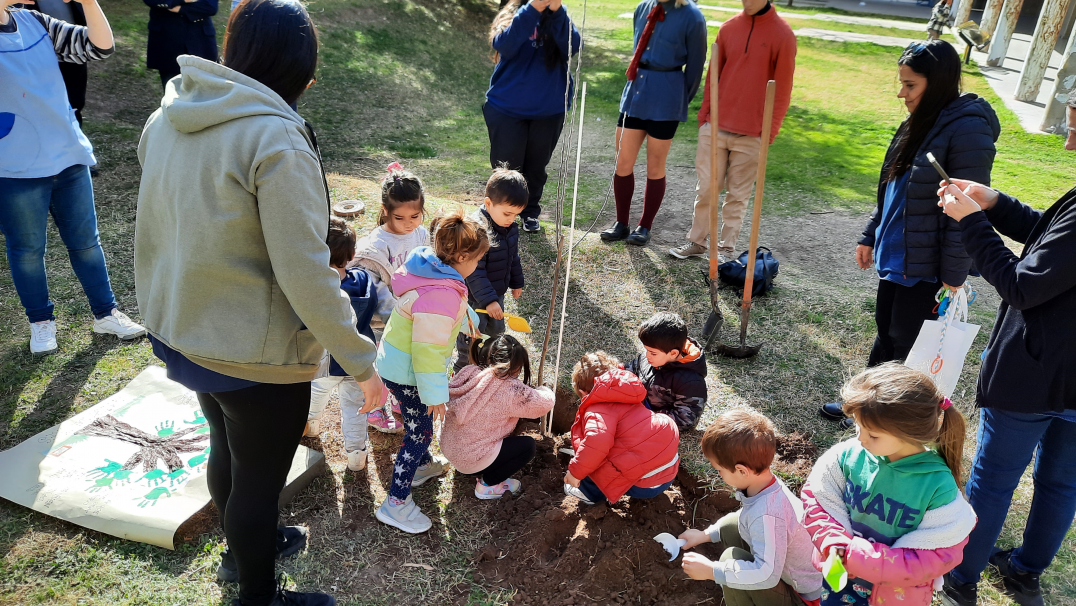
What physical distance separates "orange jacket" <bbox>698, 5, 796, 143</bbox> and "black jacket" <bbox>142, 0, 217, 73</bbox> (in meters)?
4.34

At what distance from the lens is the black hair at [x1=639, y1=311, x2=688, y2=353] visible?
2877 millimetres

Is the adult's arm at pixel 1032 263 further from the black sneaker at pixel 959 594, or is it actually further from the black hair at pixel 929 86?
the black sneaker at pixel 959 594

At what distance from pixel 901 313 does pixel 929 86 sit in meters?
1.01

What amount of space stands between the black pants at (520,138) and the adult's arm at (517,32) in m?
0.42

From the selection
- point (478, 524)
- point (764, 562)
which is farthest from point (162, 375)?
point (764, 562)

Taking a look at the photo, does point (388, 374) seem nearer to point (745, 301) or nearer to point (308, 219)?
point (308, 219)

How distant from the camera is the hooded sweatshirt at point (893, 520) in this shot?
1.86 m

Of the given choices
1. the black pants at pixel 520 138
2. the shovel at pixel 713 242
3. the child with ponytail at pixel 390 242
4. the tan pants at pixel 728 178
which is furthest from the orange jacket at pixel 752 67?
the child with ponytail at pixel 390 242

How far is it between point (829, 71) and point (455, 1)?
25.9ft

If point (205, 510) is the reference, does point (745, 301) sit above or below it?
above

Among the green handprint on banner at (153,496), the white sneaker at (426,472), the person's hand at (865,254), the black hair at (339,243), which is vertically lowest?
the white sneaker at (426,472)

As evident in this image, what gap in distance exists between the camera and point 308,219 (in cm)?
164

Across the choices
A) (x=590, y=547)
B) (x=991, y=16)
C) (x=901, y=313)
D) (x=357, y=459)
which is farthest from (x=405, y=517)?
(x=991, y=16)

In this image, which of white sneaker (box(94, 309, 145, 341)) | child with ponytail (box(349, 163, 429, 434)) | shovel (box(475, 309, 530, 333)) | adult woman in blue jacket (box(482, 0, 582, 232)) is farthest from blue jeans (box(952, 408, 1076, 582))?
white sneaker (box(94, 309, 145, 341))
